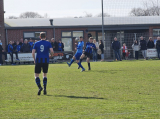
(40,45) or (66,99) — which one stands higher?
(40,45)

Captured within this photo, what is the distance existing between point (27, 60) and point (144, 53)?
32.8ft

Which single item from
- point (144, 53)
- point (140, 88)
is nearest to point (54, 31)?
point (144, 53)

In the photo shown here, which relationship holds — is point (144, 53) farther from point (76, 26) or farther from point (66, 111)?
point (66, 111)

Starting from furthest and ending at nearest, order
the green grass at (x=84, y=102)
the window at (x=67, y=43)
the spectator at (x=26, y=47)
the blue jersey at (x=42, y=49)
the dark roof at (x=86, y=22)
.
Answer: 1. the dark roof at (x=86, y=22)
2. the window at (x=67, y=43)
3. the spectator at (x=26, y=47)
4. the blue jersey at (x=42, y=49)
5. the green grass at (x=84, y=102)

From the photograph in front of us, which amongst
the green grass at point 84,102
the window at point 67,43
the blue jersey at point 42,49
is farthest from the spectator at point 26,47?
the blue jersey at point 42,49

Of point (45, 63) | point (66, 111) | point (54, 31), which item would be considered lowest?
point (66, 111)

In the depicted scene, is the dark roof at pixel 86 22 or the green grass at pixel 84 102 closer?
the green grass at pixel 84 102

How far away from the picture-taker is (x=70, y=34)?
113 ft

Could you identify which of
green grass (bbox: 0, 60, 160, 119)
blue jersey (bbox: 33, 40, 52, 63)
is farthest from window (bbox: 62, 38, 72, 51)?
blue jersey (bbox: 33, 40, 52, 63)

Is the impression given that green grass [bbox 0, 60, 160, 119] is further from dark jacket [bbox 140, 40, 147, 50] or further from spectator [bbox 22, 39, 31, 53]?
dark jacket [bbox 140, 40, 147, 50]

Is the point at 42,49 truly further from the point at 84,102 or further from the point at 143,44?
the point at 143,44

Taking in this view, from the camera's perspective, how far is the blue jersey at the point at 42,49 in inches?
393

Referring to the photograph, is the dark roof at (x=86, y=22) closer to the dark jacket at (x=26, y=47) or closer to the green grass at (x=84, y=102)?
the dark jacket at (x=26, y=47)

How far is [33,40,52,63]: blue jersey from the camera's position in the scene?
9.99 meters
